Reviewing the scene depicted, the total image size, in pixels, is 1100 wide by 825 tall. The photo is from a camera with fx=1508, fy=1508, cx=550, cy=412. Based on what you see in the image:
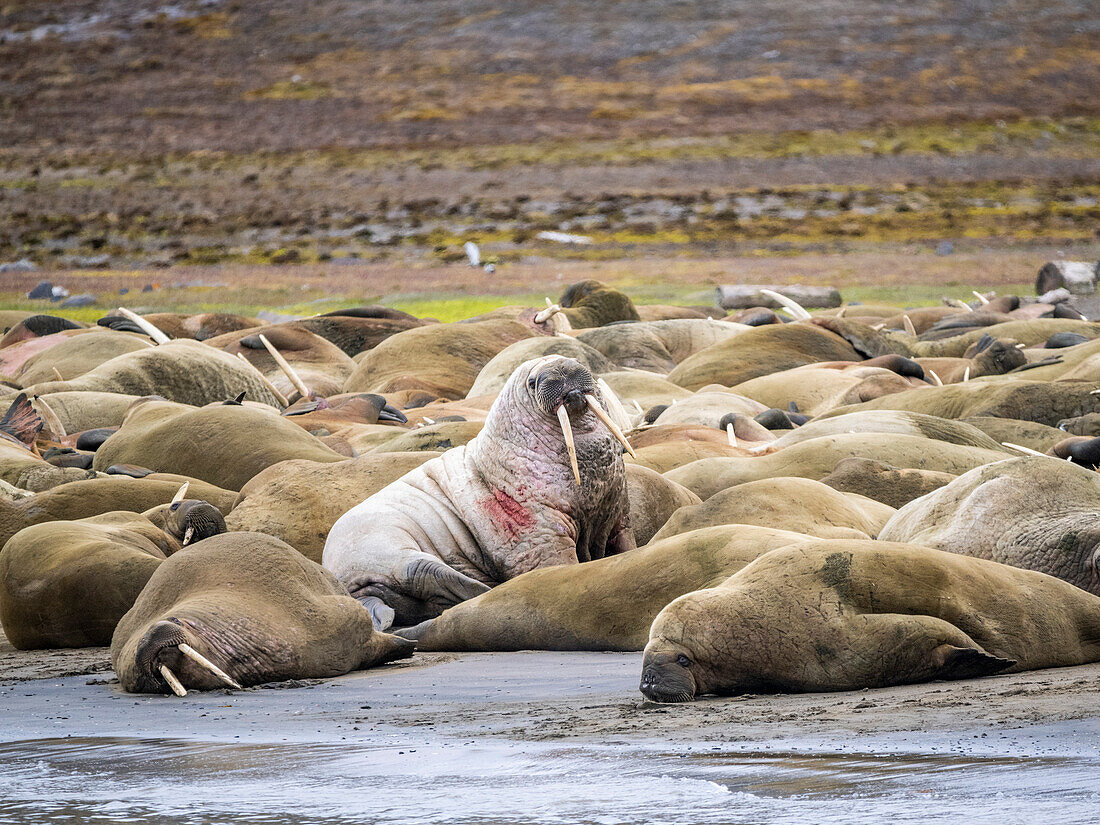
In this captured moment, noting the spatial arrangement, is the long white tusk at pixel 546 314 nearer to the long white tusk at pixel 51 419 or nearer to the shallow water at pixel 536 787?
the long white tusk at pixel 51 419

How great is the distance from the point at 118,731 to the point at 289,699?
75cm

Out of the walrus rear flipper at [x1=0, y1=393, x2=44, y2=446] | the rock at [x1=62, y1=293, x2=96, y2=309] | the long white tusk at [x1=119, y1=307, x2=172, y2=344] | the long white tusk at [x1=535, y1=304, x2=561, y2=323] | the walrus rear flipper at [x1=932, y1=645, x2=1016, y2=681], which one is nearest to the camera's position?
the walrus rear flipper at [x1=932, y1=645, x2=1016, y2=681]

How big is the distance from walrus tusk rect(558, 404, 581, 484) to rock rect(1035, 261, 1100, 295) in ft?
64.6

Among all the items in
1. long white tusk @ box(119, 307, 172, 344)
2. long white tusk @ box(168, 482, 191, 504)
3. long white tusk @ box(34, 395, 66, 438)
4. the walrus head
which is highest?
the walrus head

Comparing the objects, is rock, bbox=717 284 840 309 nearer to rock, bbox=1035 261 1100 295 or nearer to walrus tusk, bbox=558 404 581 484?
rock, bbox=1035 261 1100 295

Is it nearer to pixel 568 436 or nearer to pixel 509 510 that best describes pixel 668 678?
pixel 568 436

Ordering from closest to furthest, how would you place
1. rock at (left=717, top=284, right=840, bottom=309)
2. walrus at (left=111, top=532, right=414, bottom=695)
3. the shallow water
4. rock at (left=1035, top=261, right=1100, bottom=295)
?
the shallow water < walrus at (left=111, top=532, right=414, bottom=695) < rock at (left=1035, top=261, right=1100, bottom=295) < rock at (left=717, top=284, right=840, bottom=309)

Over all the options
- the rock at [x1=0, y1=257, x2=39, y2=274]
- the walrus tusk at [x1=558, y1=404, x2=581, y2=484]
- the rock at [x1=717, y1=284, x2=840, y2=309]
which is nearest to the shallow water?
the walrus tusk at [x1=558, y1=404, x2=581, y2=484]

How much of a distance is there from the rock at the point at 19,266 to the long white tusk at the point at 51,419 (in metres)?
33.4

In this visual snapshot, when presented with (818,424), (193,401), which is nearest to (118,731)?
(818,424)

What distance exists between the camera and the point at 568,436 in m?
7.92

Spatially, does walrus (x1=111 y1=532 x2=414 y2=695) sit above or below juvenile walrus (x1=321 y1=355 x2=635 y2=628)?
above

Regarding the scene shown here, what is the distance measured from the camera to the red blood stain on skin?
326 inches

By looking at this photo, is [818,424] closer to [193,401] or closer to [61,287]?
[193,401]
